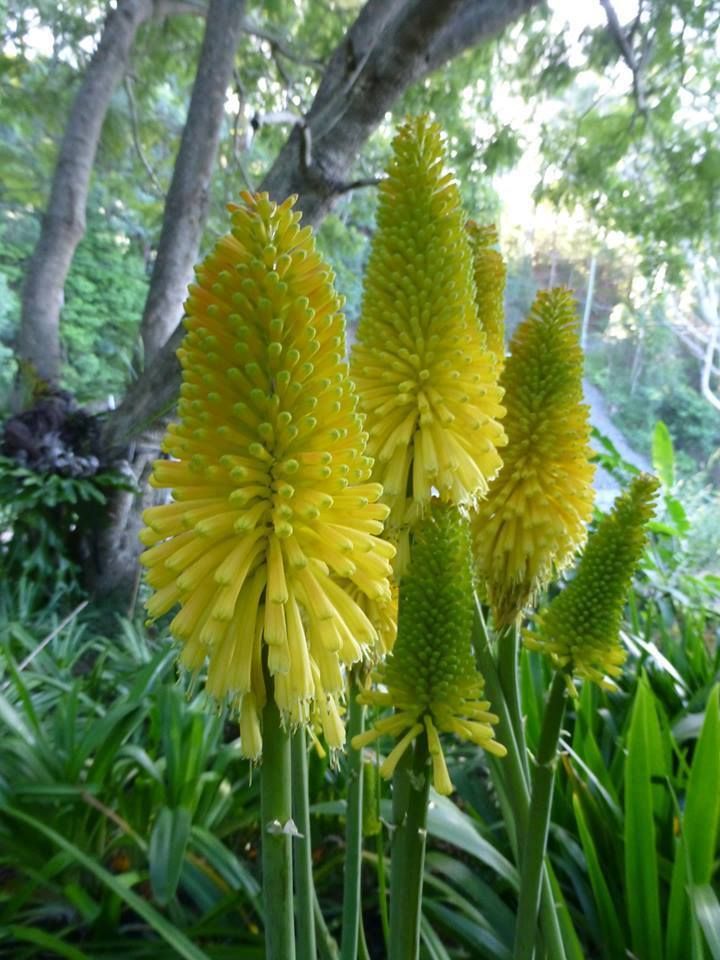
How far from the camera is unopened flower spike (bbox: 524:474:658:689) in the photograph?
0.62m

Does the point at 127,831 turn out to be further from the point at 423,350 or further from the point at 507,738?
the point at 423,350

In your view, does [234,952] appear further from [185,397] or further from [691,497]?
[691,497]

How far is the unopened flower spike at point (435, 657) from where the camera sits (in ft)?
1.68

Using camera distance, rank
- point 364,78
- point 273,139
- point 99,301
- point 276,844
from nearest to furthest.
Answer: point 276,844 → point 364,78 → point 273,139 → point 99,301

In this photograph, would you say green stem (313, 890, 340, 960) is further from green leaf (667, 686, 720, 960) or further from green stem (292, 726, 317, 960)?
→ green leaf (667, 686, 720, 960)

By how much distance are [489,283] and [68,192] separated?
3.12 m

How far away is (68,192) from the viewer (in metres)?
3.09

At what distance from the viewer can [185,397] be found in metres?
0.45

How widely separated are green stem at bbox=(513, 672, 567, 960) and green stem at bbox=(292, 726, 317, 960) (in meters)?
0.21

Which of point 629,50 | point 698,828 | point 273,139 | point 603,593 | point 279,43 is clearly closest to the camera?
point 603,593

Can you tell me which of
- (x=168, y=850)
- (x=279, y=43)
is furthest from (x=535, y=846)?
(x=279, y=43)

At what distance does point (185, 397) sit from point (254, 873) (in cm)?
112

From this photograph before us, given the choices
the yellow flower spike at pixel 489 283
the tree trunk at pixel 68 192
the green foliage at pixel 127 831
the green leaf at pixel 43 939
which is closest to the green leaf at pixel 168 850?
the green foliage at pixel 127 831

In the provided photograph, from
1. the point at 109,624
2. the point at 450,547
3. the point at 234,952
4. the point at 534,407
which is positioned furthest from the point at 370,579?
the point at 109,624
